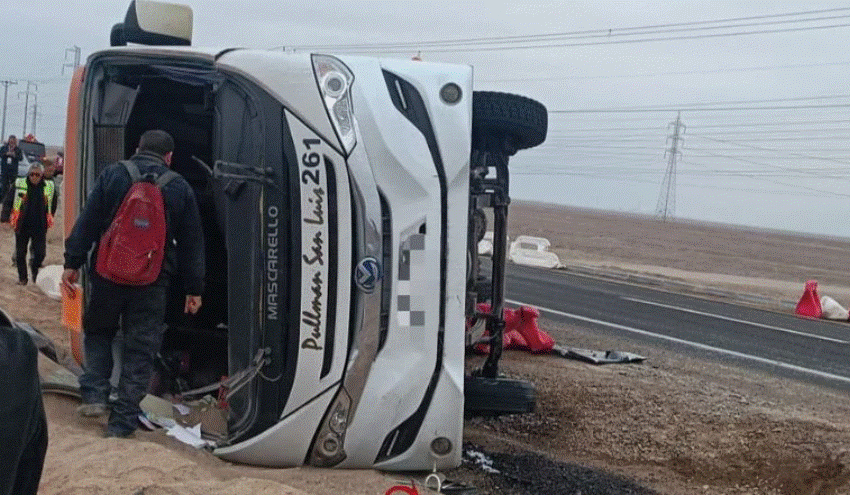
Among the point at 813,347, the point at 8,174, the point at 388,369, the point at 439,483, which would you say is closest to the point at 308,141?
the point at 388,369

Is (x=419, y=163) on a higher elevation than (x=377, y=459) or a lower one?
higher

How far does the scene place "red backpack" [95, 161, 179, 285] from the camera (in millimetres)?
4488

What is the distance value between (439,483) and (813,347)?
7.62 m

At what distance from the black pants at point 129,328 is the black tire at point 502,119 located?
1.87m

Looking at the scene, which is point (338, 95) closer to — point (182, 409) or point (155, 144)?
point (155, 144)

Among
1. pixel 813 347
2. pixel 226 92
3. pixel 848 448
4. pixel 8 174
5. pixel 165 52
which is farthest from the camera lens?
pixel 8 174

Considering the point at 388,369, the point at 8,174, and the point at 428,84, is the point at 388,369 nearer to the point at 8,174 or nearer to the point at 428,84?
the point at 428,84

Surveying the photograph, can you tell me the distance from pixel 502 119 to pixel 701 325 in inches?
292

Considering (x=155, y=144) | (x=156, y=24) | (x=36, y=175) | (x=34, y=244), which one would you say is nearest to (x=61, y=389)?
(x=155, y=144)

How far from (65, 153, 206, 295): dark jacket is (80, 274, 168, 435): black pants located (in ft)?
0.45

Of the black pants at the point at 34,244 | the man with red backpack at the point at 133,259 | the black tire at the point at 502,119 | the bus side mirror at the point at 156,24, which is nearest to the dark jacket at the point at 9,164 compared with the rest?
the black pants at the point at 34,244

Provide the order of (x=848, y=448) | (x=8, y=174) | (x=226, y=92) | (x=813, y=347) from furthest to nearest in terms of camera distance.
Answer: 1. (x=8, y=174)
2. (x=813, y=347)
3. (x=848, y=448)
4. (x=226, y=92)

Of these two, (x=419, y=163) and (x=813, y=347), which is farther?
(x=813, y=347)

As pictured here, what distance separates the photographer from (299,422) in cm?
423
